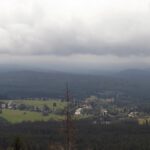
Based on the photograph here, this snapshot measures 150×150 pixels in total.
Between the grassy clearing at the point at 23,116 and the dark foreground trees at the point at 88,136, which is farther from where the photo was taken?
the grassy clearing at the point at 23,116

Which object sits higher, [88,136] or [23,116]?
[23,116]

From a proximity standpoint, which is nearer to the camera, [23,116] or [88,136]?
[88,136]

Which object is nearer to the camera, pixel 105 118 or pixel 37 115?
pixel 37 115

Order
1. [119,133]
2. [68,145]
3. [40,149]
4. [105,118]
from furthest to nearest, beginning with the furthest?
[105,118]
[119,133]
[40,149]
[68,145]

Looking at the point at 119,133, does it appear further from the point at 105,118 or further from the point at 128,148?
the point at 105,118

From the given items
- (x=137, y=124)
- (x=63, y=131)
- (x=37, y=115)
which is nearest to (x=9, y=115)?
(x=37, y=115)

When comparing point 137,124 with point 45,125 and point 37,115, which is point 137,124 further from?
point 37,115

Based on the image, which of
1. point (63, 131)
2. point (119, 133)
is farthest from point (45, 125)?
point (63, 131)

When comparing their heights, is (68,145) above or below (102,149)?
above

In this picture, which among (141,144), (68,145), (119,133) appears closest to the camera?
(68,145)

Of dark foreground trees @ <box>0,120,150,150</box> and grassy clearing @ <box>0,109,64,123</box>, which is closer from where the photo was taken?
dark foreground trees @ <box>0,120,150,150</box>
